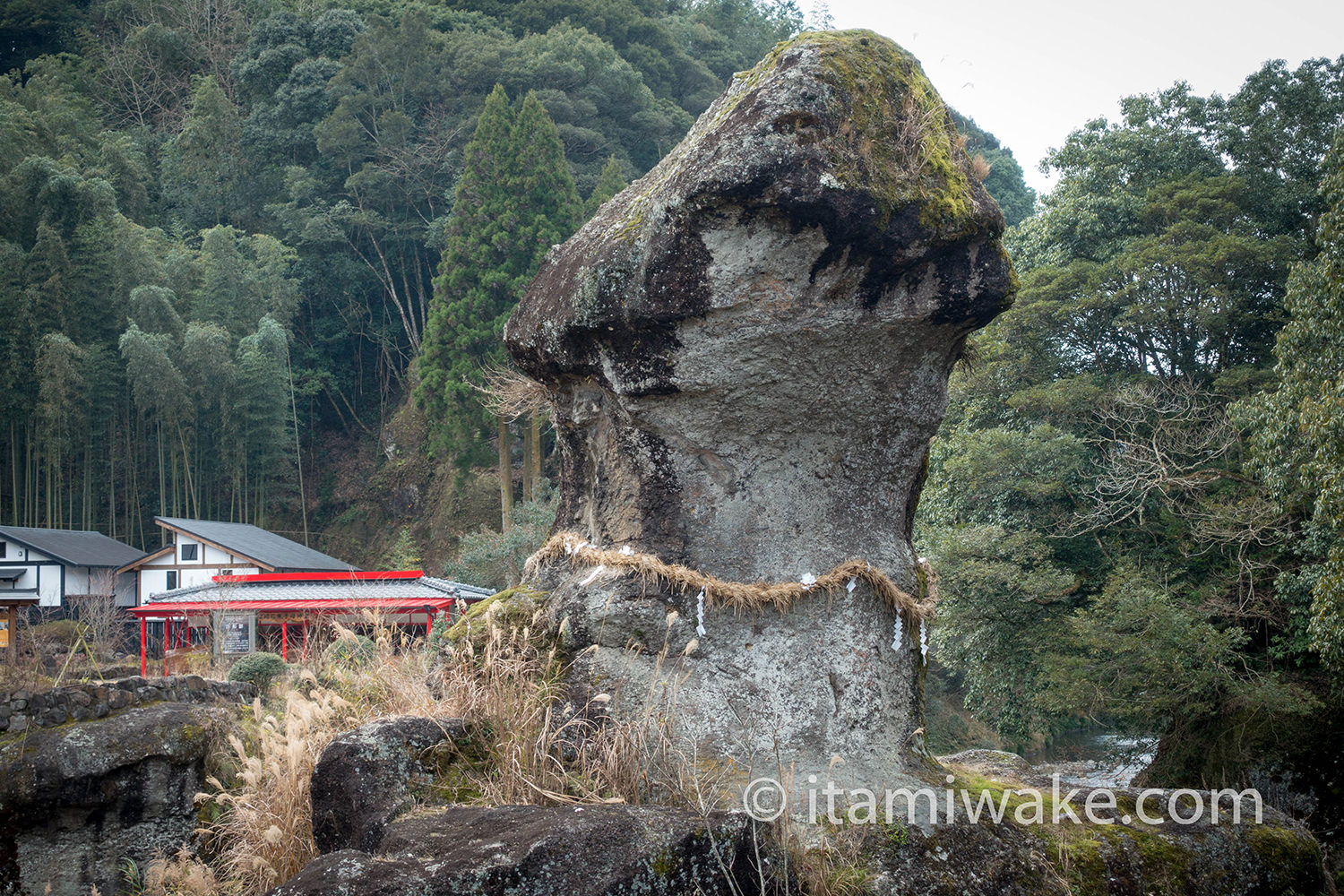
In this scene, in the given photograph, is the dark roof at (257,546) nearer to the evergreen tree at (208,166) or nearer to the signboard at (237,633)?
the signboard at (237,633)

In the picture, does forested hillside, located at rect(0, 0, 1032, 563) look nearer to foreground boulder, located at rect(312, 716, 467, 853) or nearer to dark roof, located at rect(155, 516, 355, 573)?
dark roof, located at rect(155, 516, 355, 573)

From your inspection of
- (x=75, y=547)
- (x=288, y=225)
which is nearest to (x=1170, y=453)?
(x=75, y=547)

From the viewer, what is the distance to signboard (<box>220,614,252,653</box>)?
17.2 m

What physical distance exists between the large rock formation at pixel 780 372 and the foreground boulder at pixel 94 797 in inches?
97.7

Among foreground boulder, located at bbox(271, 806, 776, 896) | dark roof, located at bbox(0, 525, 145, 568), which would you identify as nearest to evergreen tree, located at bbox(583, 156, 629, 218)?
dark roof, located at bbox(0, 525, 145, 568)

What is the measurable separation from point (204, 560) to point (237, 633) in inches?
244

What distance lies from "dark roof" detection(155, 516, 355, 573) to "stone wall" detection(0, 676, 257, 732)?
1658 cm

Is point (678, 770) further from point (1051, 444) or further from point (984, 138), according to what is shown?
point (984, 138)

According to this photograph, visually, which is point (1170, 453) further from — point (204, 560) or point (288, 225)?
point (288, 225)

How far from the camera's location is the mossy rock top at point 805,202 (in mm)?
4023

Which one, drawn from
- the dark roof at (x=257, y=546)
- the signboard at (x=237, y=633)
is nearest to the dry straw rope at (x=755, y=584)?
the signboard at (x=237, y=633)

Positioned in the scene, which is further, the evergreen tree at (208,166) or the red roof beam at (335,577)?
the evergreen tree at (208,166)

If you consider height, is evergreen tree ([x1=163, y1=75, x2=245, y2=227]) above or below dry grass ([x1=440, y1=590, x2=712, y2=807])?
above

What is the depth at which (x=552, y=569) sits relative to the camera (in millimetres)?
5094
